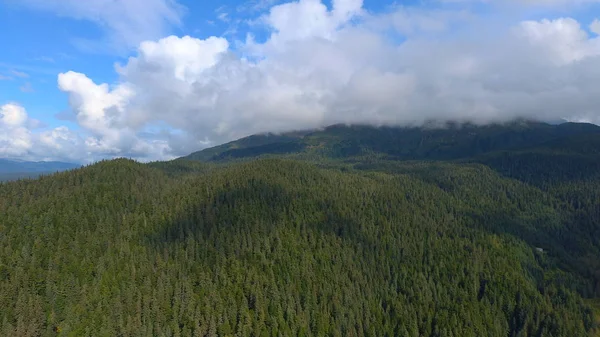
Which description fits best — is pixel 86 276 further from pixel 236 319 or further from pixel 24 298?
pixel 236 319

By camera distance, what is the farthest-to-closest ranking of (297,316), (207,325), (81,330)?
(297,316)
(207,325)
(81,330)

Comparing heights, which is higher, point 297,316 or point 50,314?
point 50,314

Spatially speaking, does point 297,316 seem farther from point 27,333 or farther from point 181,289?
point 27,333

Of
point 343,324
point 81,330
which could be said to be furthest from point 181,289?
point 343,324

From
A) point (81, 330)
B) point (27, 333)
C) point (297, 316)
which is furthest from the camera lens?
point (297, 316)

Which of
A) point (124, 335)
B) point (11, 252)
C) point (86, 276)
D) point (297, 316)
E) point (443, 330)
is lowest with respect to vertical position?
point (443, 330)

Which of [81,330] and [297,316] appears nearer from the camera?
[81,330]

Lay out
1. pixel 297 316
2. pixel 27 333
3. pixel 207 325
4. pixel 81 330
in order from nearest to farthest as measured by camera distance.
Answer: pixel 27 333 → pixel 81 330 → pixel 207 325 → pixel 297 316

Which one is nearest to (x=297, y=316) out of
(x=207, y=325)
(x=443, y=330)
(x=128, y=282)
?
(x=207, y=325)

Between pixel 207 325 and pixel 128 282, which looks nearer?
pixel 207 325
